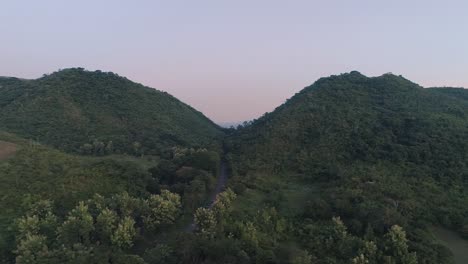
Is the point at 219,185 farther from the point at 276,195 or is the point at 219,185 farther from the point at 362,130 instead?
the point at 362,130

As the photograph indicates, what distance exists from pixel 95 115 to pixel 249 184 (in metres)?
46.3

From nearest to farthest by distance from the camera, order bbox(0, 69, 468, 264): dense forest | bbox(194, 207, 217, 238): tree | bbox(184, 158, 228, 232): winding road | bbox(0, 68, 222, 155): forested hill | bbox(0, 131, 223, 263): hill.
Result: bbox(0, 69, 468, 264): dense forest, bbox(0, 131, 223, 263): hill, bbox(194, 207, 217, 238): tree, bbox(184, 158, 228, 232): winding road, bbox(0, 68, 222, 155): forested hill

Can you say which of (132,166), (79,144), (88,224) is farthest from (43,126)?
(88,224)

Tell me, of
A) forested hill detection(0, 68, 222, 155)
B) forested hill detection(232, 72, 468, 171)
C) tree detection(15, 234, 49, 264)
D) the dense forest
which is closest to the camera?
tree detection(15, 234, 49, 264)

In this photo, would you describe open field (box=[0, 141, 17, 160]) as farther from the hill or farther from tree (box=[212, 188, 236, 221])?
tree (box=[212, 188, 236, 221])

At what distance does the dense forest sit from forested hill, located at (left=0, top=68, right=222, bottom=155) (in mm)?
417

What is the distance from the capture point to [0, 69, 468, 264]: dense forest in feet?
124

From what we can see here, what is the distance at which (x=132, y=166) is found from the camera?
187 ft

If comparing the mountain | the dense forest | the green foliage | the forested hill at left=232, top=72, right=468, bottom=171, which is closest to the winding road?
the dense forest

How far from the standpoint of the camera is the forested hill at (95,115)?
75312mm

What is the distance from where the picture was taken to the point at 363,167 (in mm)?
57719

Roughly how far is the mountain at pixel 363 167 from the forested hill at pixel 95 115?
17.7 m

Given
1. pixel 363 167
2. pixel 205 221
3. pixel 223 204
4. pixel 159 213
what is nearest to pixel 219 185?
pixel 223 204

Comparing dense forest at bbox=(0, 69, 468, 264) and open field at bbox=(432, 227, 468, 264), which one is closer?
dense forest at bbox=(0, 69, 468, 264)
